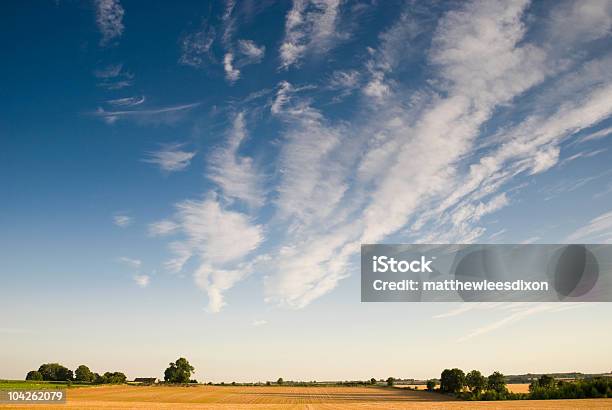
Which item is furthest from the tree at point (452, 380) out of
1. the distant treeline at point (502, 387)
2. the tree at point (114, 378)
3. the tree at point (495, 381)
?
the tree at point (114, 378)

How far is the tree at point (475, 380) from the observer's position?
125875 mm

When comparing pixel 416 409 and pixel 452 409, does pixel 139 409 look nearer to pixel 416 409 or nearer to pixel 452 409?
pixel 416 409

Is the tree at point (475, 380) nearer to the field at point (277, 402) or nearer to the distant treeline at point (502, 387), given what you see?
the distant treeline at point (502, 387)

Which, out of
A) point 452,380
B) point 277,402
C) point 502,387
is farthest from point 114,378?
point 502,387

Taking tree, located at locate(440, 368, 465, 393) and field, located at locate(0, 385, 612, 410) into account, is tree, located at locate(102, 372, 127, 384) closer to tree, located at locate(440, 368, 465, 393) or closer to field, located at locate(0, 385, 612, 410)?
field, located at locate(0, 385, 612, 410)

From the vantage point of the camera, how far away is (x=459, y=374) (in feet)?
440

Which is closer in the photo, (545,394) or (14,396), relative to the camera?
(14,396)

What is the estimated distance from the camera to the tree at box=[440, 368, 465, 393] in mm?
132625

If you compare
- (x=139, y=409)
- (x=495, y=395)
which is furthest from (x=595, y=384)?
(x=139, y=409)

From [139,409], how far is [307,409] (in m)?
19.3

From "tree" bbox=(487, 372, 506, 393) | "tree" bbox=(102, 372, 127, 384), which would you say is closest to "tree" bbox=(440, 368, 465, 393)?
"tree" bbox=(487, 372, 506, 393)

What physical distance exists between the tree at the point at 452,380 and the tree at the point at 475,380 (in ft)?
6.40

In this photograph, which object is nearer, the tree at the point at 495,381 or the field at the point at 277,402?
the field at the point at 277,402

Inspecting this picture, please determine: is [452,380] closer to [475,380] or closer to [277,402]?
[475,380]
